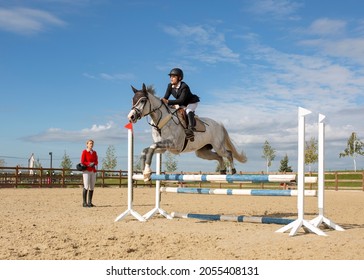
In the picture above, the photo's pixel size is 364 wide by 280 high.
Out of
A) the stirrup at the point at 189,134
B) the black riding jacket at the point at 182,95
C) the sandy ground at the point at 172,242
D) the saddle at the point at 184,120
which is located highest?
the black riding jacket at the point at 182,95

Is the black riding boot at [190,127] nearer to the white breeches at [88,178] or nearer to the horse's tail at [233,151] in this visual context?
the horse's tail at [233,151]

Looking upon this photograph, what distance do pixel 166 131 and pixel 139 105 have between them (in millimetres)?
597

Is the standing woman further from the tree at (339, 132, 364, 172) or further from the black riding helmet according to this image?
the tree at (339, 132, 364, 172)

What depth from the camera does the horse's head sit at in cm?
645

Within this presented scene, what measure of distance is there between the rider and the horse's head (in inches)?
18.0

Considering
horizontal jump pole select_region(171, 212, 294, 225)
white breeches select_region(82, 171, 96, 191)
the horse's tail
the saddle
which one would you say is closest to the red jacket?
white breeches select_region(82, 171, 96, 191)

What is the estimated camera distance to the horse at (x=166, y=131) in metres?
6.53

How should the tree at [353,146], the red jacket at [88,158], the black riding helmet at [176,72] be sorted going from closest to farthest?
the black riding helmet at [176,72] → the red jacket at [88,158] → the tree at [353,146]

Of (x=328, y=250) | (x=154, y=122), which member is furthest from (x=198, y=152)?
(x=328, y=250)

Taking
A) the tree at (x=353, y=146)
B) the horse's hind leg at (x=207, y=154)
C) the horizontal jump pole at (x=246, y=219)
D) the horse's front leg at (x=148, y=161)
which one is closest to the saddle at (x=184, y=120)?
the horse's hind leg at (x=207, y=154)

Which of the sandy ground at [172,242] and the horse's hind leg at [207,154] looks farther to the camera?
the horse's hind leg at [207,154]

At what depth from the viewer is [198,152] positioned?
25.2ft
